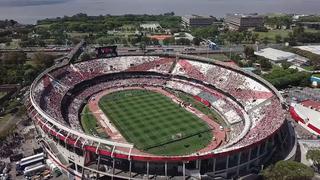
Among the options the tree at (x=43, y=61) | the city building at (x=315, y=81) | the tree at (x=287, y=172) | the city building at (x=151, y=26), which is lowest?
the tree at (x=287, y=172)

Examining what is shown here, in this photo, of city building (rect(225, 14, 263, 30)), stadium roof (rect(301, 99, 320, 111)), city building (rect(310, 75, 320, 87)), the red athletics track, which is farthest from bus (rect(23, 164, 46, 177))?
city building (rect(225, 14, 263, 30))

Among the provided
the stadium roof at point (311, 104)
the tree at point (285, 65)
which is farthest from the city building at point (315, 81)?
the stadium roof at point (311, 104)

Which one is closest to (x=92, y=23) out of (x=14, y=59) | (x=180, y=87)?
(x=14, y=59)

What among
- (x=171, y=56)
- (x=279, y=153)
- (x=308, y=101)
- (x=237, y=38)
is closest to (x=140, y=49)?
(x=171, y=56)

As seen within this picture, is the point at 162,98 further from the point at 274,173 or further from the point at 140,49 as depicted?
the point at 140,49

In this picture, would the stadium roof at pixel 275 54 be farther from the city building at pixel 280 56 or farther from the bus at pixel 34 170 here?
the bus at pixel 34 170

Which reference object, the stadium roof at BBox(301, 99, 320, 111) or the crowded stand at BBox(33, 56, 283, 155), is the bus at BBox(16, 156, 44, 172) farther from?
the stadium roof at BBox(301, 99, 320, 111)

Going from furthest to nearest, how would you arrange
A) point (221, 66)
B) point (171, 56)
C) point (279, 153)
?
point (171, 56) → point (221, 66) → point (279, 153)
